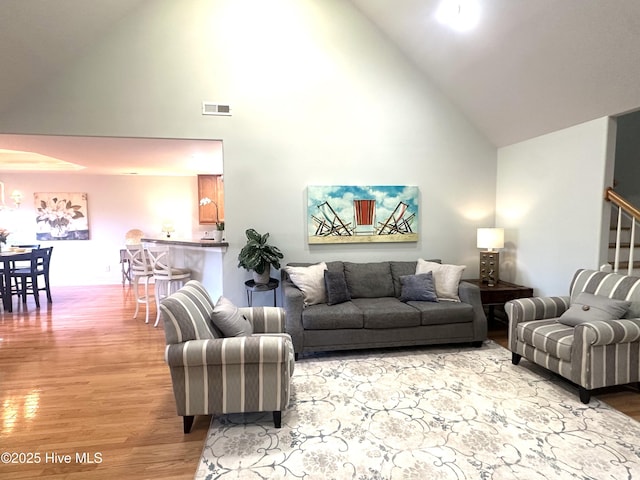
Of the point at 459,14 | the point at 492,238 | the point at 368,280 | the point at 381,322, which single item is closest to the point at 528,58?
the point at 459,14

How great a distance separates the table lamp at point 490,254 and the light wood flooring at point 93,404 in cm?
67

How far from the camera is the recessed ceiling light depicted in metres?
3.15

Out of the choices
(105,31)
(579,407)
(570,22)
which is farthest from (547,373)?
(105,31)

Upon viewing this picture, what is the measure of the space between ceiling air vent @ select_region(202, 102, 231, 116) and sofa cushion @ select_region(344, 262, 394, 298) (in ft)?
7.48

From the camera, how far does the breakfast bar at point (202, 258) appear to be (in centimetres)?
420

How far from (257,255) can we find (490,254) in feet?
9.28

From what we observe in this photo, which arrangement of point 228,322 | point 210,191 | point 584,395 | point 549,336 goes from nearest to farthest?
point 228,322, point 584,395, point 549,336, point 210,191

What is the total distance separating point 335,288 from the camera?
3621mm

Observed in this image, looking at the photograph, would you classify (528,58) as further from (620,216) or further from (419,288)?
(419,288)

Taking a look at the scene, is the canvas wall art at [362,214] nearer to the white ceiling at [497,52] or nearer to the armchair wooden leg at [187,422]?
the white ceiling at [497,52]

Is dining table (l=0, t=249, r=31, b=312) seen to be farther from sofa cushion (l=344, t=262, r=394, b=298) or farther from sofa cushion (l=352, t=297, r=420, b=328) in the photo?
sofa cushion (l=352, t=297, r=420, b=328)

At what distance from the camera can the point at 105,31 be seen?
3.69m

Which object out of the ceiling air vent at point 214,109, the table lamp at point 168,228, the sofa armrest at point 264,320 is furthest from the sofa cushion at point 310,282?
the table lamp at point 168,228

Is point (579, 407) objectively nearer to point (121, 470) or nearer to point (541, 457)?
point (541, 457)
